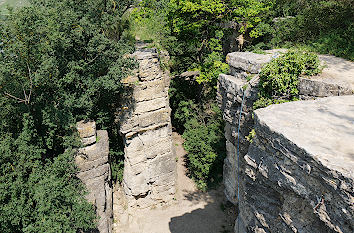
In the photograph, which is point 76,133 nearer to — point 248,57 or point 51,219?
point 51,219

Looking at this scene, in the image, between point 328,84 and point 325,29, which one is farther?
point 325,29

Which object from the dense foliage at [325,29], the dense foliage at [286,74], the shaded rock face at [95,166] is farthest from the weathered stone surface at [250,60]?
the shaded rock face at [95,166]

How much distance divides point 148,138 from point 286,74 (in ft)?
21.6

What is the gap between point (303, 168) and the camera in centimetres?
397

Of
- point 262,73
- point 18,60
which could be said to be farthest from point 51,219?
point 262,73

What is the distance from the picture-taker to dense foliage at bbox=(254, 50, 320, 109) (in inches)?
257

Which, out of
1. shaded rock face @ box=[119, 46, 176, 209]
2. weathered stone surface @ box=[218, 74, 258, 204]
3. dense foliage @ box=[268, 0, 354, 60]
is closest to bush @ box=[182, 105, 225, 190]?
shaded rock face @ box=[119, 46, 176, 209]

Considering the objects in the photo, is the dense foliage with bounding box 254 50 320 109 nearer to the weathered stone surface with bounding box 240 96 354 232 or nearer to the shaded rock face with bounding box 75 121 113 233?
the weathered stone surface with bounding box 240 96 354 232

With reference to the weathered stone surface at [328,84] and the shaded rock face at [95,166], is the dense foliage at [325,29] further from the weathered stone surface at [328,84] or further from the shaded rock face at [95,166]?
the shaded rock face at [95,166]

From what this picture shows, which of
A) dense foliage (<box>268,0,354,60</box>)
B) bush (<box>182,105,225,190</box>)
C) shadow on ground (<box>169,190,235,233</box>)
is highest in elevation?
dense foliage (<box>268,0,354,60</box>)

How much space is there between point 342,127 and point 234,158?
259 inches

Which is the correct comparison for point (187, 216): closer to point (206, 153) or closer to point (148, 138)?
point (206, 153)

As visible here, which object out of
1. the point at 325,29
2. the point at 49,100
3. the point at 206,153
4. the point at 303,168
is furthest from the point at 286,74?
the point at 206,153

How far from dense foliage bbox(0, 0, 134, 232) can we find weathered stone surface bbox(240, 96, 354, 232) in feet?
18.0
